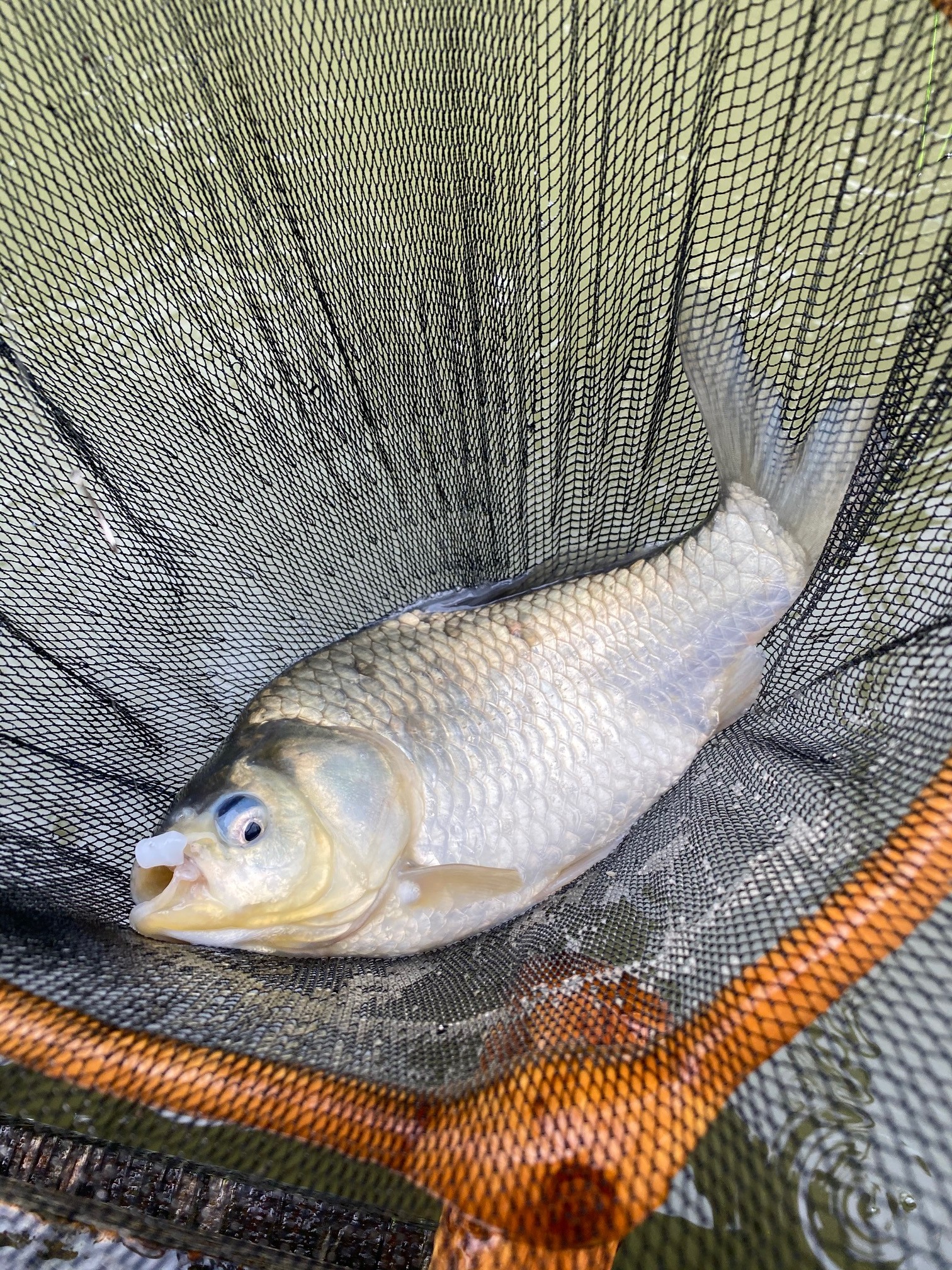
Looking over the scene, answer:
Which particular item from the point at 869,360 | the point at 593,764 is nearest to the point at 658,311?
the point at 869,360

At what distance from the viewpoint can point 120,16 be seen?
4.46 feet

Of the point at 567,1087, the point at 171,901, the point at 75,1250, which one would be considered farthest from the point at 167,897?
the point at 567,1087

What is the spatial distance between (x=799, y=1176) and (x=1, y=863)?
1.23 meters

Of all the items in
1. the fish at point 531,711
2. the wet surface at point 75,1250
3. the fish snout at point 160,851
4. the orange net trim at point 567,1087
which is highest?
the fish at point 531,711

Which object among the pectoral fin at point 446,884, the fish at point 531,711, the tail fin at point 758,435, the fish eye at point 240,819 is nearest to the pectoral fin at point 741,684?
the fish at point 531,711

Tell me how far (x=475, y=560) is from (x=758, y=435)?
0.67 metres

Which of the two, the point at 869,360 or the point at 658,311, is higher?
the point at 658,311

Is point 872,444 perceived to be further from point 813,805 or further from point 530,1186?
point 530,1186

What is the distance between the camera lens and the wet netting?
792 millimetres

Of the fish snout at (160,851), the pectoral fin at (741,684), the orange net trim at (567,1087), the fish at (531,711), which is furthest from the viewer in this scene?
the pectoral fin at (741,684)

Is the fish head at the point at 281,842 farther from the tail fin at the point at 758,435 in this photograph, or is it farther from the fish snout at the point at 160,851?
the tail fin at the point at 758,435

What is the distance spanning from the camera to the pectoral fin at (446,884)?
1.29 meters

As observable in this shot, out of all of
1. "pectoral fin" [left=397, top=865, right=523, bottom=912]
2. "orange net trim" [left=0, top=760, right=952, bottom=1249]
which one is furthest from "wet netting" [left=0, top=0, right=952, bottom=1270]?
"pectoral fin" [left=397, top=865, right=523, bottom=912]

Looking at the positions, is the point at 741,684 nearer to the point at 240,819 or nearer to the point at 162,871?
the point at 240,819
